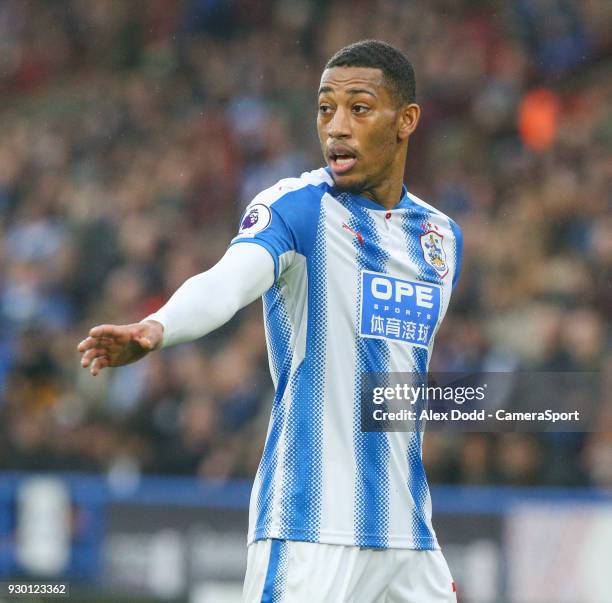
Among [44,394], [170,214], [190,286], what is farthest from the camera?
[170,214]

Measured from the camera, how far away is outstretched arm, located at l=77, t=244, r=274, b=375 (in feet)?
10.9

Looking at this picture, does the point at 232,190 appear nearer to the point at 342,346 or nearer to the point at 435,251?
the point at 435,251

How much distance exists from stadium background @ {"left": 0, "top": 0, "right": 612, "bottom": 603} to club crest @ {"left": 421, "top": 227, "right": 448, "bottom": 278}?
4.74 m

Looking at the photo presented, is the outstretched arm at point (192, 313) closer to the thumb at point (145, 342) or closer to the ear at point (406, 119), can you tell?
the thumb at point (145, 342)

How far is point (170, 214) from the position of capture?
43.2 feet

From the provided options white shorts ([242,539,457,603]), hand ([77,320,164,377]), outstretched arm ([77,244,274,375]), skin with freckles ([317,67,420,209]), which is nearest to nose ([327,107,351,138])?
skin with freckles ([317,67,420,209])

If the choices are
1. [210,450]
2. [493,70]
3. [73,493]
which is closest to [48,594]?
[73,493]

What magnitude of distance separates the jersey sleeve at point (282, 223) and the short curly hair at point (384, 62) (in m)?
0.42

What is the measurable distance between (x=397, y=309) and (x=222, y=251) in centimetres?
851

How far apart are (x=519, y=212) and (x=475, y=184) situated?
80cm

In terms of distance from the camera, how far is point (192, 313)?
11.7 ft

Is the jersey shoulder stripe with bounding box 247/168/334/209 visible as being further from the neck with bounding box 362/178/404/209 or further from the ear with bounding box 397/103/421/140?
the ear with bounding box 397/103/421/140

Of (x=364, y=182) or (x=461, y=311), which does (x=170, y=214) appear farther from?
(x=364, y=182)

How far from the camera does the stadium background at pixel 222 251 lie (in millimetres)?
9273
